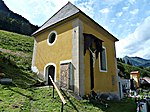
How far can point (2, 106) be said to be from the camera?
775cm

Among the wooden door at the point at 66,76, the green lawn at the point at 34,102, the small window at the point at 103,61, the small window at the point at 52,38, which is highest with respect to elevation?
the small window at the point at 52,38

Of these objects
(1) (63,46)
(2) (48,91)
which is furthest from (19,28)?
(2) (48,91)

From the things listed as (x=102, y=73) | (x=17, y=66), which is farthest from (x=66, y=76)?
(x=17, y=66)

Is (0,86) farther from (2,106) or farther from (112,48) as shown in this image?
(112,48)

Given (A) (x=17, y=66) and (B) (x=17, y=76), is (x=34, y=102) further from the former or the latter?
(A) (x=17, y=66)

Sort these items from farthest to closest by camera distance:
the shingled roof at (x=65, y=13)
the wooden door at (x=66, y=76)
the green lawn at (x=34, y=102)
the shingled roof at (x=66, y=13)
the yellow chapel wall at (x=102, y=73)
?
the shingled roof at (x=65, y=13) < the shingled roof at (x=66, y=13) < the yellow chapel wall at (x=102, y=73) < the wooden door at (x=66, y=76) < the green lawn at (x=34, y=102)

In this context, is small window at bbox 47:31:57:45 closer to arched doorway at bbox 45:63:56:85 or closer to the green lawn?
arched doorway at bbox 45:63:56:85

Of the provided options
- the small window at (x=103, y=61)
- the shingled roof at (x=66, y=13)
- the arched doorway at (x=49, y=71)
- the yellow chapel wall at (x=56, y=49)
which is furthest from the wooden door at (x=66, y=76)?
the shingled roof at (x=66, y=13)

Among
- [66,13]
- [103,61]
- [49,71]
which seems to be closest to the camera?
[66,13]

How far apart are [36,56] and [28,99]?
9.06m

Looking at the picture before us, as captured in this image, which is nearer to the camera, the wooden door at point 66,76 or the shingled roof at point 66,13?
the wooden door at point 66,76

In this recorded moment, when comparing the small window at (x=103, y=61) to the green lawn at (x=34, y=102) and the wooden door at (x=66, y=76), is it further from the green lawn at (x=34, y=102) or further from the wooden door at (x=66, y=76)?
the green lawn at (x=34, y=102)

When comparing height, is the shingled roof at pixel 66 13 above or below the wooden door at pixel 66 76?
above

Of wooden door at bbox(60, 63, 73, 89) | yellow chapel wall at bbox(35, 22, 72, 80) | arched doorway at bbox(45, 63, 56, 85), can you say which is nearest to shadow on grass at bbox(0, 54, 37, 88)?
arched doorway at bbox(45, 63, 56, 85)
